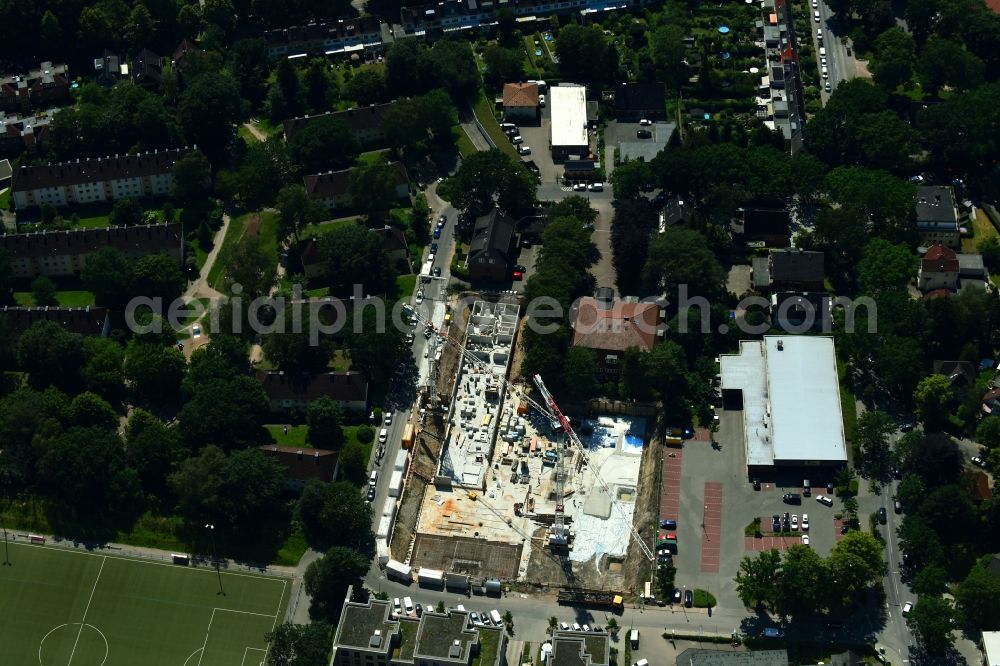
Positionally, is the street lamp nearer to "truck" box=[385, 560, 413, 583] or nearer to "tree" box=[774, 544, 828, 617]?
"truck" box=[385, 560, 413, 583]

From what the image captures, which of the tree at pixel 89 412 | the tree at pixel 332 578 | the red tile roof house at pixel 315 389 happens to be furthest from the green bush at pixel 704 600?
the tree at pixel 89 412

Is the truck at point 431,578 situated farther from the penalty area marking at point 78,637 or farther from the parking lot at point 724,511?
Answer: the penalty area marking at point 78,637

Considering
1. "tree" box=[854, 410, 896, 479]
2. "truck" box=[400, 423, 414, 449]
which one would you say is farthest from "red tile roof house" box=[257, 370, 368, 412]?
"tree" box=[854, 410, 896, 479]

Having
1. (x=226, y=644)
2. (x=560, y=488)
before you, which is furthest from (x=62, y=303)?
(x=560, y=488)

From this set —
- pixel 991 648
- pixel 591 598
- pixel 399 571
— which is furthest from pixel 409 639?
pixel 991 648

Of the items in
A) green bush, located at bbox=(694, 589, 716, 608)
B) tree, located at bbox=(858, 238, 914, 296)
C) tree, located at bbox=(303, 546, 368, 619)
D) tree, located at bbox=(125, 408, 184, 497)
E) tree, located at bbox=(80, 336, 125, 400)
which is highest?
tree, located at bbox=(858, 238, 914, 296)

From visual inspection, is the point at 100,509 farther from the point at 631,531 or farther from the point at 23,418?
the point at 631,531

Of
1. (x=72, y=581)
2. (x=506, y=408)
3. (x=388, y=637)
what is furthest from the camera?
(x=506, y=408)

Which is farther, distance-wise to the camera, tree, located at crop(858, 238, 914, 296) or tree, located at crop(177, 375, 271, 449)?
tree, located at crop(858, 238, 914, 296)
